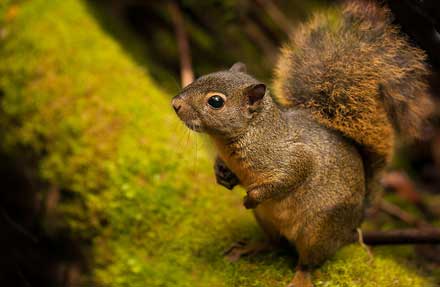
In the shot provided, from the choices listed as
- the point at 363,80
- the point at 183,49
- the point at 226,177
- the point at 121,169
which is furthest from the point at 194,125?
the point at 183,49

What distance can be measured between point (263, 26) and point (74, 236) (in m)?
4.33

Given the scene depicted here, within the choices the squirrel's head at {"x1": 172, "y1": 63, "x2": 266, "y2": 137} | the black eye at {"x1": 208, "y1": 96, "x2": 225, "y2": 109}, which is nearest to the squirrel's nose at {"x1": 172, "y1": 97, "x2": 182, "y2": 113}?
the squirrel's head at {"x1": 172, "y1": 63, "x2": 266, "y2": 137}

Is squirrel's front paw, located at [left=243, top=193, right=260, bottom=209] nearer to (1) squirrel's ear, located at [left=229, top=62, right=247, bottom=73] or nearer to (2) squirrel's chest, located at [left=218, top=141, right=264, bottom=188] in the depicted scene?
(2) squirrel's chest, located at [left=218, top=141, right=264, bottom=188]

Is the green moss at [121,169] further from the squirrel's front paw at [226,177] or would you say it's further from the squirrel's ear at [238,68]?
the squirrel's ear at [238,68]

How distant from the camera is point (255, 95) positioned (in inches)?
124

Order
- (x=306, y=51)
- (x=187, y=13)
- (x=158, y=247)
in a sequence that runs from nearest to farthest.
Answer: (x=306, y=51)
(x=158, y=247)
(x=187, y=13)

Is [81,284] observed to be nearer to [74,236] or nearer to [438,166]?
[74,236]

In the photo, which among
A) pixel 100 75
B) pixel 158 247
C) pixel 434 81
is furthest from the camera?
pixel 434 81

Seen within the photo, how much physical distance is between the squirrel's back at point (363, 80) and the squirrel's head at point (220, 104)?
48cm

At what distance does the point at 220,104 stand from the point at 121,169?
4.77 feet

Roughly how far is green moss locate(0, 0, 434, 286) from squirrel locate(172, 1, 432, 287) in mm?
383

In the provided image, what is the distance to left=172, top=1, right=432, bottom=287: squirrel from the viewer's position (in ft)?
10.3

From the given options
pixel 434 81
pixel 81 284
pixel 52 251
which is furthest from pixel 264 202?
pixel 434 81

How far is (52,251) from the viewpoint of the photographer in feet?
14.6
